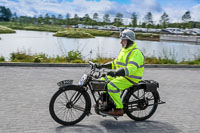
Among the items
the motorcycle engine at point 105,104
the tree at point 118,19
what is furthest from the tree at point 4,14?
the motorcycle engine at point 105,104

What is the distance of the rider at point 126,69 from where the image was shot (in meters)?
4.25

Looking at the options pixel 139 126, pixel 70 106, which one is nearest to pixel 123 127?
pixel 139 126

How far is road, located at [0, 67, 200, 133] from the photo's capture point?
444 centimetres

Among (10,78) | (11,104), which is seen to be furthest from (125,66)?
(10,78)

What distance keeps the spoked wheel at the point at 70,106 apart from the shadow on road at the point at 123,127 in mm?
164

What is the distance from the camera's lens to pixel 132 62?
429cm

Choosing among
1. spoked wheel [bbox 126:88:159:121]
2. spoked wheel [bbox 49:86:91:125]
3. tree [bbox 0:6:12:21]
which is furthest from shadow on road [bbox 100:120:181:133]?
tree [bbox 0:6:12:21]

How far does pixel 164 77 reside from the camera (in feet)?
33.6

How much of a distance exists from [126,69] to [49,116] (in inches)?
75.3

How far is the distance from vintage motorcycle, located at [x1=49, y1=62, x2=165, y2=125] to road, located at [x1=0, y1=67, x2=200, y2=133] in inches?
8.3

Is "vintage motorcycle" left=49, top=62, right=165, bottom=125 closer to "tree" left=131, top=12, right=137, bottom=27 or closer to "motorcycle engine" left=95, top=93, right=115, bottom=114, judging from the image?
"motorcycle engine" left=95, top=93, right=115, bottom=114

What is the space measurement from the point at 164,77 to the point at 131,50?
6227 mm

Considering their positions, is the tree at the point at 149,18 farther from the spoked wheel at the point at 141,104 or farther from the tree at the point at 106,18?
the spoked wheel at the point at 141,104

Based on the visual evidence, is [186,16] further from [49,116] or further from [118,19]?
[49,116]
